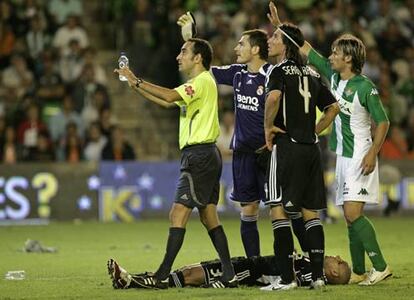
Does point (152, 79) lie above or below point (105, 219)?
above

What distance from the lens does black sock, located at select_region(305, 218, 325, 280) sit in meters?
10.3

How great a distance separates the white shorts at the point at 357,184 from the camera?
1084 centimetres

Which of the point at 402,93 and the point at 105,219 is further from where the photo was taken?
the point at 402,93

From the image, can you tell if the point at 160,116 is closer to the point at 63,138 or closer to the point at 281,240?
the point at 63,138

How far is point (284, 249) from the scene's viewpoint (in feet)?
33.7

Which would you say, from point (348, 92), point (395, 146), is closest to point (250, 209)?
point (348, 92)

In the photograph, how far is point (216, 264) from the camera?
35.1 ft

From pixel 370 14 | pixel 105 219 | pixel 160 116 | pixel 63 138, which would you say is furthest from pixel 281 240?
pixel 370 14

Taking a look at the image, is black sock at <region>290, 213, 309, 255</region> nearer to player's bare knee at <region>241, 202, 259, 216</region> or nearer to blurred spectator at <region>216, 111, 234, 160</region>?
player's bare knee at <region>241, 202, 259, 216</region>

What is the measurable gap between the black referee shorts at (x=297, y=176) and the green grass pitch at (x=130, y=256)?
0.79 m

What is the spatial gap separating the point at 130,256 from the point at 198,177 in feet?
11.8

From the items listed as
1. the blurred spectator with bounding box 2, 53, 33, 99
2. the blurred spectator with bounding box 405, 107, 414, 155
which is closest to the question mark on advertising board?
the blurred spectator with bounding box 2, 53, 33, 99

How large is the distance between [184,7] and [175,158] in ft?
11.5

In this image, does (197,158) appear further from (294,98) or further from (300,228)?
(300,228)
